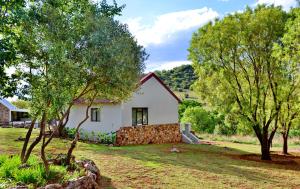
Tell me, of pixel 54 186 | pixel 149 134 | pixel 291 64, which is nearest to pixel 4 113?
pixel 149 134

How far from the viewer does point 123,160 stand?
1845 cm


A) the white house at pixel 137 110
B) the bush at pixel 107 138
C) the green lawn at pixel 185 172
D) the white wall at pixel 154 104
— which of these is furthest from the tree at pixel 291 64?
the bush at pixel 107 138

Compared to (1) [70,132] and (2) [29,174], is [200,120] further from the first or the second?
(2) [29,174]

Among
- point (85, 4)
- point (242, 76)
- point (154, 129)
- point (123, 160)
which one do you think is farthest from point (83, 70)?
point (154, 129)

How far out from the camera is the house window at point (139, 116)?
101ft

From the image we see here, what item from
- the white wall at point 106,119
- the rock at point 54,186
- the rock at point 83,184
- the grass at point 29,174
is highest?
the white wall at point 106,119

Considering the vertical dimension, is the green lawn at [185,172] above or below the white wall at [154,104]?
below

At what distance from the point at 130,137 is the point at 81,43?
17.5 metres

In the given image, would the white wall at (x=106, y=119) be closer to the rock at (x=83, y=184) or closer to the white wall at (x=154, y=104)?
the white wall at (x=154, y=104)

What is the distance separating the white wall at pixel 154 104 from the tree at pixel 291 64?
37.1ft

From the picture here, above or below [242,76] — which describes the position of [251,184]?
below

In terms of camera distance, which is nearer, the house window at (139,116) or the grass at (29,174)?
the grass at (29,174)

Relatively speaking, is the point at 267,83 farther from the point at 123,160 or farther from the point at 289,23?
the point at 123,160

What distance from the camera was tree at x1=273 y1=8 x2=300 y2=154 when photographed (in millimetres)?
18734
